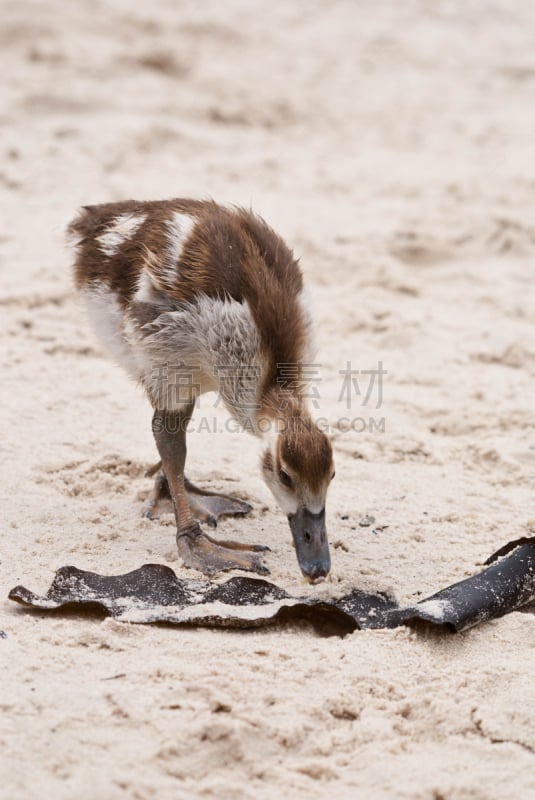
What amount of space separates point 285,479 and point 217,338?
75cm

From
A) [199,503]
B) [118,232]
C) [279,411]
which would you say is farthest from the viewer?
[199,503]

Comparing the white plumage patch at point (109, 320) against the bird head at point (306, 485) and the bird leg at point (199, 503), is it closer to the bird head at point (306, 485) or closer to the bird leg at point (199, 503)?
the bird leg at point (199, 503)

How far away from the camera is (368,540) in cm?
512

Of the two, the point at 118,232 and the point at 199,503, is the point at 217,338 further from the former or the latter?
the point at 199,503

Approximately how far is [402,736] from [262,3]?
40.6 ft

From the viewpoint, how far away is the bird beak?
449 centimetres

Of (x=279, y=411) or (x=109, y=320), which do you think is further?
(x=109, y=320)

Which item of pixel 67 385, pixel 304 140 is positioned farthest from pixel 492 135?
pixel 67 385

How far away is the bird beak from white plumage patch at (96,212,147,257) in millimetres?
1685

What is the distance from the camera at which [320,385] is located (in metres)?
6.86

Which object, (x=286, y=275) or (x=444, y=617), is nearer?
(x=444, y=617)

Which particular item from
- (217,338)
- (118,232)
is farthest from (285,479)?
(118,232)

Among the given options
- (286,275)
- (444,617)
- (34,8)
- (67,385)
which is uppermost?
(34,8)

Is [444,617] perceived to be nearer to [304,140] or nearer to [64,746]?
[64,746]
